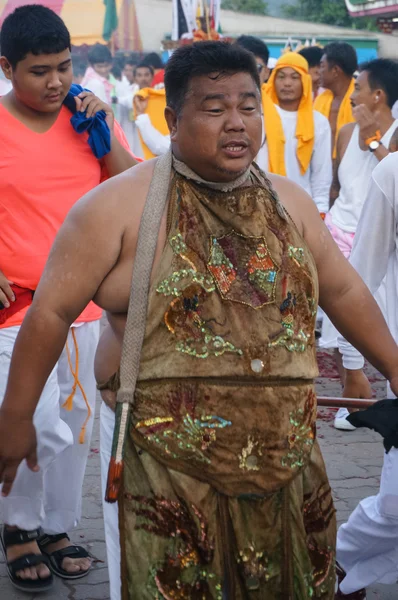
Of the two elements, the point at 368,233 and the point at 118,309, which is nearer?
the point at 118,309

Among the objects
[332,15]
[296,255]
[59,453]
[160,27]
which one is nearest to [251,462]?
[296,255]

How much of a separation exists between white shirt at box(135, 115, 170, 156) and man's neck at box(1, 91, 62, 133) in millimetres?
5525

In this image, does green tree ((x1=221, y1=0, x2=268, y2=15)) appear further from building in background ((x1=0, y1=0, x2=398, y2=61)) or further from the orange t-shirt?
the orange t-shirt

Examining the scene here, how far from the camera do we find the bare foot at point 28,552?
4.01 meters

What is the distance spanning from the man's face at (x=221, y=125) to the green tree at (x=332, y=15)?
4187 cm

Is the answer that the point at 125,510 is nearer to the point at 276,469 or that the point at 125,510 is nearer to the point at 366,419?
the point at 276,469

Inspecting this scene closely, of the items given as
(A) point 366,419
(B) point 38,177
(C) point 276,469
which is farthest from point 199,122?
(B) point 38,177

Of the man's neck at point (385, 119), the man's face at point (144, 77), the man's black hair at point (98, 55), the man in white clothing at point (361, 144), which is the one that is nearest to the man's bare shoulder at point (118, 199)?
the man in white clothing at point (361, 144)

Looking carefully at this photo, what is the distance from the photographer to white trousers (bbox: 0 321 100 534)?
3.92 m

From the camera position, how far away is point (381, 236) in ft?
12.4

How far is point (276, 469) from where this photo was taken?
2.63 m

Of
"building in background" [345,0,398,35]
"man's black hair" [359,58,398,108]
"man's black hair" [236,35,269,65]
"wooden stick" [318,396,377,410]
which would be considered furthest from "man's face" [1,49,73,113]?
"building in background" [345,0,398,35]

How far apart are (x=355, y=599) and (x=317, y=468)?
1292mm

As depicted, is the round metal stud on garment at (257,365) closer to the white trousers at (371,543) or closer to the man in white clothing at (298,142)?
the white trousers at (371,543)
